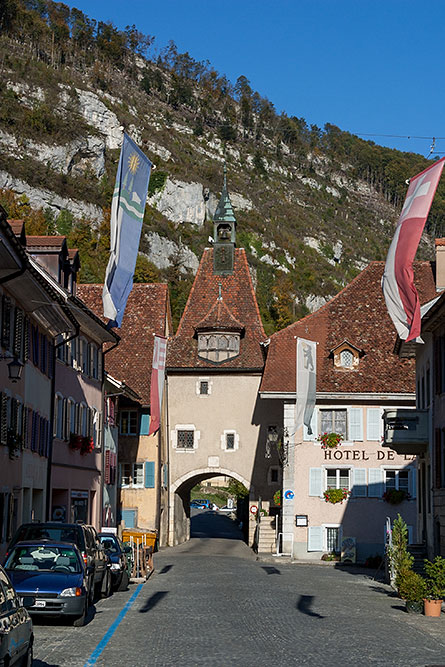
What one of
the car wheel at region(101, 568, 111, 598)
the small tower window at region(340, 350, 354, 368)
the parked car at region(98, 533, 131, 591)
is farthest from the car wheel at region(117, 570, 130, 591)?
the small tower window at region(340, 350, 354, 368)

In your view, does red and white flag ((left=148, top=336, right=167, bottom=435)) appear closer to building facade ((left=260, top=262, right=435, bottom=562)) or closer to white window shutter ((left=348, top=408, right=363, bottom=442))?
building facade ((left=260, top=262, right=435, bottom=562))

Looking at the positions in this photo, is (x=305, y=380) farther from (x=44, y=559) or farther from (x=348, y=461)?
(x=44, y=559)

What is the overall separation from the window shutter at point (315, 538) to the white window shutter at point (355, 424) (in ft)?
14.6

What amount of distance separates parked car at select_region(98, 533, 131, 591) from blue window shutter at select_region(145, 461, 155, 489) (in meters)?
26.3

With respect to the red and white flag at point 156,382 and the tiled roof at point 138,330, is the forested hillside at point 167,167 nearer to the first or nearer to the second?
the tiled roof at point 138,330

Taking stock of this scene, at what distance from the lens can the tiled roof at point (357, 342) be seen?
48.2m

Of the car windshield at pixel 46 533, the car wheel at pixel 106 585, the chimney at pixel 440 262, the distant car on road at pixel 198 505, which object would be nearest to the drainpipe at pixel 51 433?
the car wheel at pixel 106 585

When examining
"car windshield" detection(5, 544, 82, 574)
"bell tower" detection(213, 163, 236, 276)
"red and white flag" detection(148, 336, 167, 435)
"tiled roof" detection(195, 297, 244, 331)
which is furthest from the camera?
"bell tower" detection(213, 163, 236, 276)

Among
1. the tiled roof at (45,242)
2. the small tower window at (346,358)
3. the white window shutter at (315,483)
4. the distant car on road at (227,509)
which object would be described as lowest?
the distant car on road at (227,509)

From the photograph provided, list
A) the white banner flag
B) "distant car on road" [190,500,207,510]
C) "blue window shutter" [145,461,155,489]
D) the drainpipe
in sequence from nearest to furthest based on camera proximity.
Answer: the drainpipe < the white banner flag < "blue window shutter" [145,461,155,489] < "distant car on road" [190,500,207,510]

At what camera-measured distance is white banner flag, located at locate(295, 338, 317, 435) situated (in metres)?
40.4

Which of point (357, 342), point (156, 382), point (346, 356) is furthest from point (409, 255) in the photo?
point (357, 342)

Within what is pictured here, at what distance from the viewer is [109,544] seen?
26750 mm

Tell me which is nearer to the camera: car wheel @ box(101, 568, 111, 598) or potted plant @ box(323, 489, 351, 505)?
car wheel @ box(101, 568, 111, 598)
